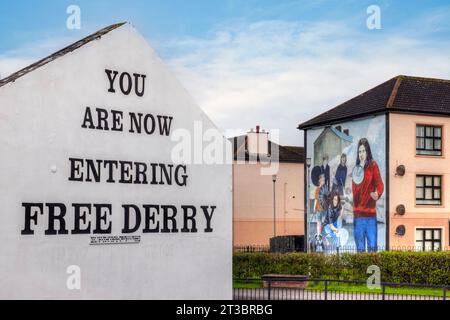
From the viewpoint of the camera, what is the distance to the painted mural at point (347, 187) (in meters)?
38.5

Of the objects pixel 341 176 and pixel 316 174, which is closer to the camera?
pixel 341 176

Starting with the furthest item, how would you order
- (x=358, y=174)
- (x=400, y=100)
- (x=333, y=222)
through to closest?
1. (x=333, y=222)
2. (x=358, y=174)
3. (x=400, y=100)

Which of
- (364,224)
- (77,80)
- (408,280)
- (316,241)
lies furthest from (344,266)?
(77,80)

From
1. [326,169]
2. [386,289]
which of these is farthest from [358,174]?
[386,289]

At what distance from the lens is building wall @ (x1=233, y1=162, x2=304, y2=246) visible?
58.4 meters

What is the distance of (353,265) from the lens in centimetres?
3344

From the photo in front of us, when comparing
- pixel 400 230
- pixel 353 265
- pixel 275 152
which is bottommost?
pixel 353 265

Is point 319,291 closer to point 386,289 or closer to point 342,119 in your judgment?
point 386,289

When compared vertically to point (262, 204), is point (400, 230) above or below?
below

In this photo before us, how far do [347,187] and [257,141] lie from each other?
745 inches

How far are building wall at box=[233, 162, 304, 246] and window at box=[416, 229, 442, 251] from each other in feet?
68.6

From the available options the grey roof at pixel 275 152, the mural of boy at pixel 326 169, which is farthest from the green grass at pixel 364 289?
the grey roof at pixel 275 152

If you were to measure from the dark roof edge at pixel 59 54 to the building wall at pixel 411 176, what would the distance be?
21303mm
